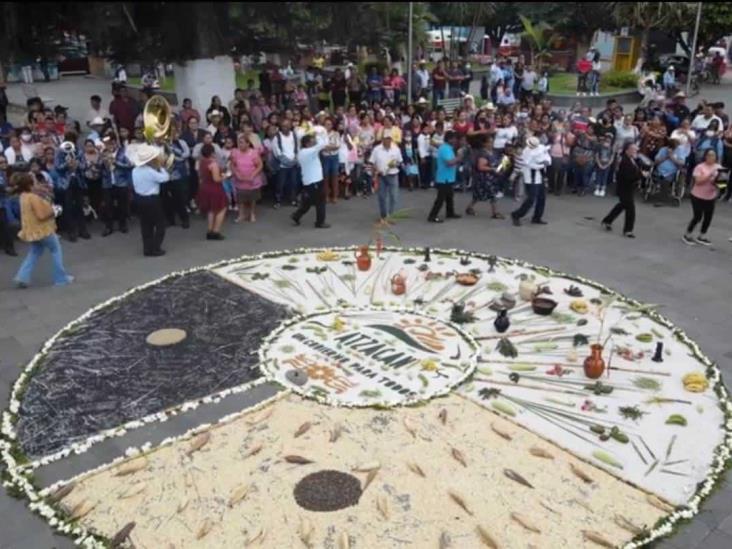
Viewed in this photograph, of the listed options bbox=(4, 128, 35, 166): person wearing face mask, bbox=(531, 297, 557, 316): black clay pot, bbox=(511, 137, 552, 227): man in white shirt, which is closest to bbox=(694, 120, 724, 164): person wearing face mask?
bbox=(511, 137, 552, 227): man in white shirt

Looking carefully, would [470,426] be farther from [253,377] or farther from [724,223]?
[724,223]

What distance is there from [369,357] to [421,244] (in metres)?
3.95

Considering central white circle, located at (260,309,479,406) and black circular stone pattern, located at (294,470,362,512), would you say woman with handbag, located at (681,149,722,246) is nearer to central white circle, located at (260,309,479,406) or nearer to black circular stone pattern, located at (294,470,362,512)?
central white circle, located at (260,309,479,406)

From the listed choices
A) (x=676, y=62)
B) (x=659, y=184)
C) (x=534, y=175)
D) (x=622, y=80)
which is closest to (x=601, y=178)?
(x=659, y=184)

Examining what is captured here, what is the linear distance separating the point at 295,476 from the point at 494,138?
965 centimetres

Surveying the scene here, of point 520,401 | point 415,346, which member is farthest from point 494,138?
point 520,401

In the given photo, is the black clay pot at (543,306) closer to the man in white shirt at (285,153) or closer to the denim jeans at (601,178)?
the man in white shirt at (285,153)

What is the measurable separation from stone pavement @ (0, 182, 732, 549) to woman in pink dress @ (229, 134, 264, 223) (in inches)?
24.4

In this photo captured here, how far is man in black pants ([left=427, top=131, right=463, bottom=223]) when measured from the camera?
11.7 metres

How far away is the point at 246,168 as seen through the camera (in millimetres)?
11719

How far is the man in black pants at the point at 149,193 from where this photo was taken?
10117mm

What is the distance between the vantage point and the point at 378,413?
649cm

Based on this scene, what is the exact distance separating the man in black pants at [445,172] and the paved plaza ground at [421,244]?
0.34m

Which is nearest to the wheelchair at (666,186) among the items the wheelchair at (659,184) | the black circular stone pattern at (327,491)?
the wheelchair at (659,184)
